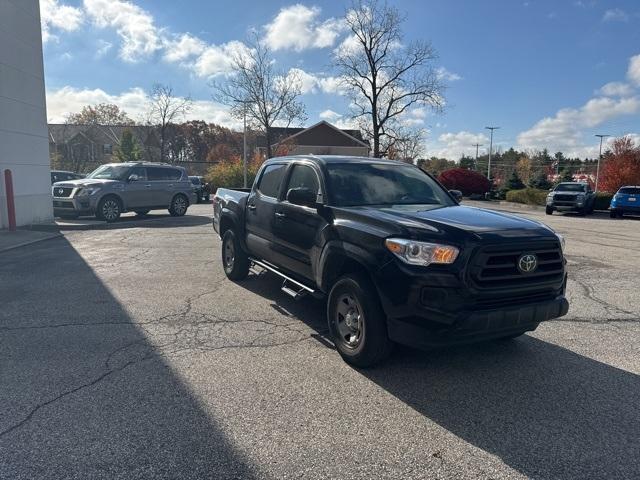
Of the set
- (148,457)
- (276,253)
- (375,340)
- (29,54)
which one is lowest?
(148,457)

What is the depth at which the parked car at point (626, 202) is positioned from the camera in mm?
22609

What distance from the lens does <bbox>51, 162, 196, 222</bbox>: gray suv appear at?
14.9 metres

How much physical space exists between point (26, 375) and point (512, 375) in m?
4.17

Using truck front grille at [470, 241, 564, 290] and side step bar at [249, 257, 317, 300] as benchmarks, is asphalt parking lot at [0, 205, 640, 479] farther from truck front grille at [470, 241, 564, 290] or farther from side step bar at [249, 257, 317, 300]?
truck front grille at [470, 241, 564, 290]

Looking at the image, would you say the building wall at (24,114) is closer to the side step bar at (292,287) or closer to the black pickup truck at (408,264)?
the side step bar at (292,287)

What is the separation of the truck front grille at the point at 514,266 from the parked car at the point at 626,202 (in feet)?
75.3

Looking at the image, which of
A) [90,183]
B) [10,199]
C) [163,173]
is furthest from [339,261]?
[163,173]

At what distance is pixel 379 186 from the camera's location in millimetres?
5062

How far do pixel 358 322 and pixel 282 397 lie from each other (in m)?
0.94

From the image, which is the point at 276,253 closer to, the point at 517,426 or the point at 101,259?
the point at 517,426

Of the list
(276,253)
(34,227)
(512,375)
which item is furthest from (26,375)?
(34,227)

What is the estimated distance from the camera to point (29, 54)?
13.7 m

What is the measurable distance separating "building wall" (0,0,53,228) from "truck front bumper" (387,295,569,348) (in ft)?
43.1

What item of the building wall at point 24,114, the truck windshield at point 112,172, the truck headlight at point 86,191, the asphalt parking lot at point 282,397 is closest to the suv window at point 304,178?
the asphalt parking lot at point 282,397
